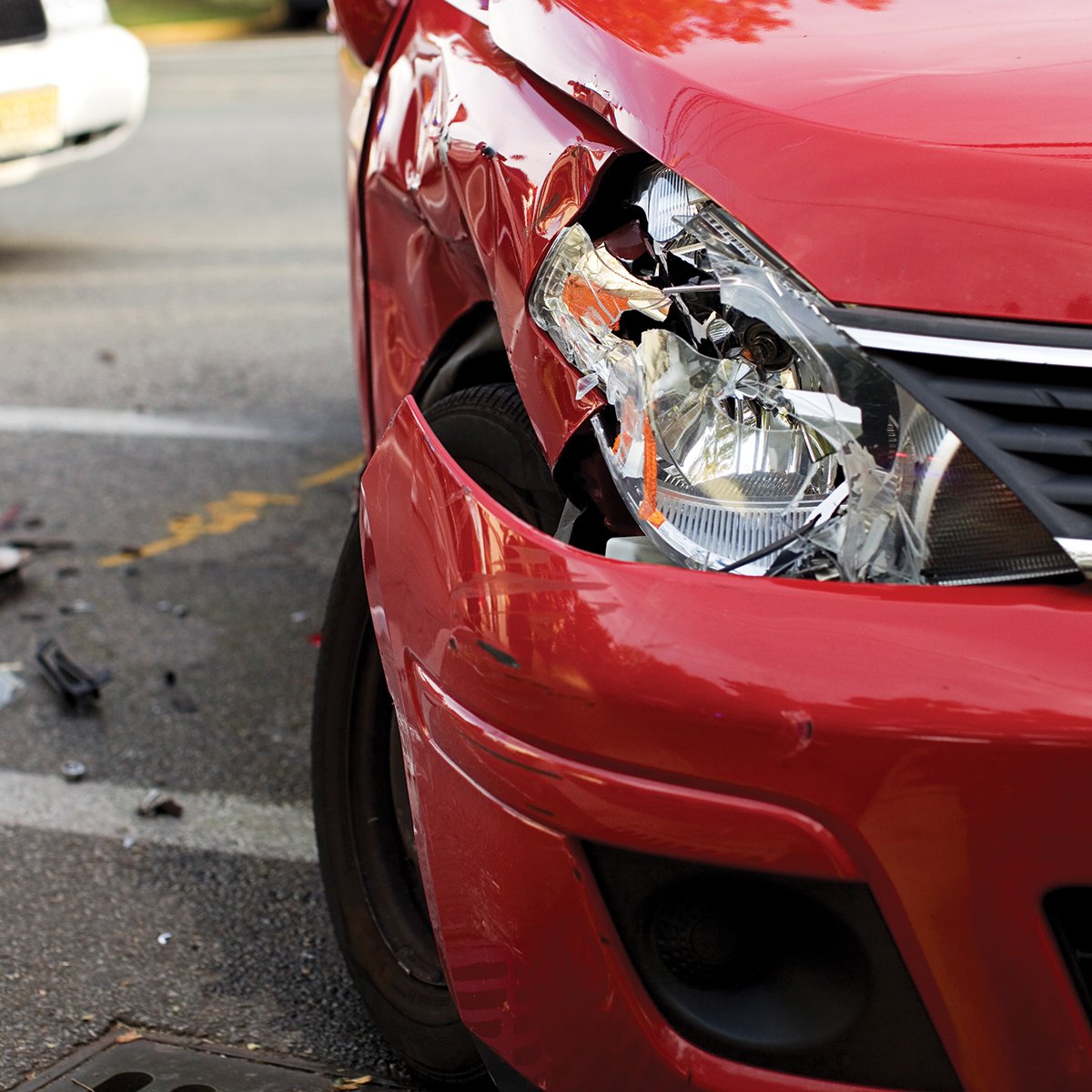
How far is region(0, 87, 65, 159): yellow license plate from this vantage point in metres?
6.83

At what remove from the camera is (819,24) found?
5.60 ft

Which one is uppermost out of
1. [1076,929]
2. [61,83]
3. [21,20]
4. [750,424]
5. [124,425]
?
[750,424]

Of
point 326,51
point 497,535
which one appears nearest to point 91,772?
point 497,535

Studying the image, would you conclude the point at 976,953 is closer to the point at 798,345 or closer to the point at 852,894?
the point at 852,894

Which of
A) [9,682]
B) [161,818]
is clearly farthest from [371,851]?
[9,682]

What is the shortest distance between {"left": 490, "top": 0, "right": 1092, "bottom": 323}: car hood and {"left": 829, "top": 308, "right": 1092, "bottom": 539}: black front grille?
21mm

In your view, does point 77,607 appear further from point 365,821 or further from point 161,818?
point 365,821

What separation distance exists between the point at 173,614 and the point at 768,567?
247 centimetres

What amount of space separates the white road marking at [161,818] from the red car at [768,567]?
3.56 ft

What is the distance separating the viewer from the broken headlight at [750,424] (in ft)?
4.67

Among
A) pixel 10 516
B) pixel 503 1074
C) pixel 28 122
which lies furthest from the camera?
pixel 28 122

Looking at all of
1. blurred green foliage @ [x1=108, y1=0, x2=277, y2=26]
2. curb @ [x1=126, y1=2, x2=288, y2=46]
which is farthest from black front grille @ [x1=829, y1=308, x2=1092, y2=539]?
blurred green foliage @ [x1=108, y1=0, x2=277, y2=26]

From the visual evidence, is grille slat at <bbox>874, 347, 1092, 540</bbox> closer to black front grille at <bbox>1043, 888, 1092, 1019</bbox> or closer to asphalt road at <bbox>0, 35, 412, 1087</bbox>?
black front grille at <bbox>1043, 888, 1092, 1019</bbox>

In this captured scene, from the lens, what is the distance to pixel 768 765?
1.36m
